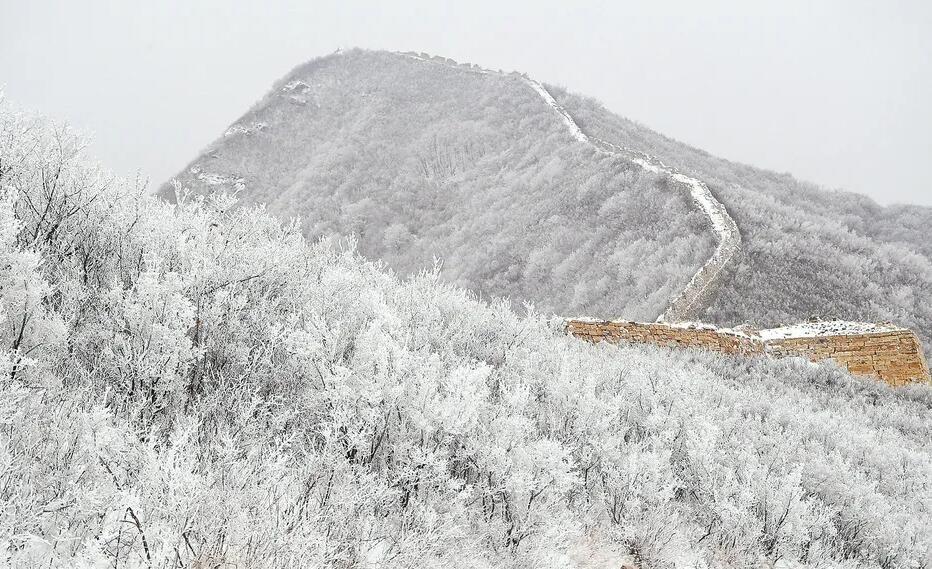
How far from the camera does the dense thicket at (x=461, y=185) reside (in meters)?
20.0

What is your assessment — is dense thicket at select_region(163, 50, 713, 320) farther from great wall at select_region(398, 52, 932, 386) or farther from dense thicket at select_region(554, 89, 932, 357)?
great wall at select_region(398, 52, 932, 386)

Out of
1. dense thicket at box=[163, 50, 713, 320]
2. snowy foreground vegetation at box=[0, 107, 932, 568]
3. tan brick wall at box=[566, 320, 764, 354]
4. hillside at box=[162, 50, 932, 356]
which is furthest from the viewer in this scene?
dense thicket at box=[163, 50, 713, 320]

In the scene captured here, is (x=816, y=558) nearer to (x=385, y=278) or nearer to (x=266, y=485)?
(x=266, y=485)

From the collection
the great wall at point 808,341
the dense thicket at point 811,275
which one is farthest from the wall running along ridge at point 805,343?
the dense thicket at point 811,275

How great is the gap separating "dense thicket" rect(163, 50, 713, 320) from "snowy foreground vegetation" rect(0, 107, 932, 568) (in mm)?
11129

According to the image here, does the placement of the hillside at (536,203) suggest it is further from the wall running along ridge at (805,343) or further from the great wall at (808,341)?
the wall running along ridge at (805,343)

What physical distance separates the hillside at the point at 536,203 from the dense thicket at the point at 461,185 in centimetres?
10

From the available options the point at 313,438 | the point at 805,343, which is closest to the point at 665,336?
the point at 805,343

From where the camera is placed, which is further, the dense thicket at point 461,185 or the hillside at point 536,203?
the dense thicket at point 461,185

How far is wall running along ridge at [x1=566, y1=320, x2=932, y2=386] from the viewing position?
11.4 m

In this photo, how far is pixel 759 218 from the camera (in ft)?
63.1

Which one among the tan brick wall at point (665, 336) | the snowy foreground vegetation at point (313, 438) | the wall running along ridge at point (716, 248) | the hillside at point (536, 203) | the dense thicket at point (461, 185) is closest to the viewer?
the snowy foreground vegetation at point (313, 438)

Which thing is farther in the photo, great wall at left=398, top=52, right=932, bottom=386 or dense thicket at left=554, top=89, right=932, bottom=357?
dense thicket at left=554, top=89, right=932, bottom=357

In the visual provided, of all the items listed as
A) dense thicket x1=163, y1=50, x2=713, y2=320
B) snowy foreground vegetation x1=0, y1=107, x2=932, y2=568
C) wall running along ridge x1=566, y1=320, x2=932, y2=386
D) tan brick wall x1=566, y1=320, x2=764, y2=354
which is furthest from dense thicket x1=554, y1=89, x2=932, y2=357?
snowy foreground vegetation x1=0, y1=107, x2=932, y2=568
